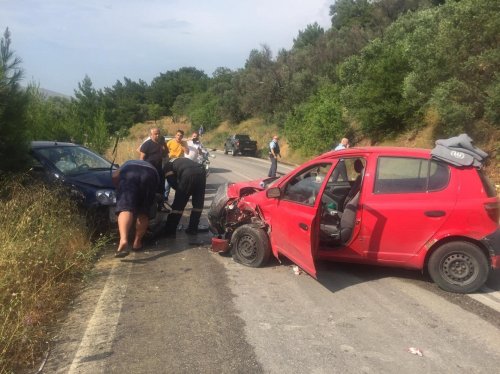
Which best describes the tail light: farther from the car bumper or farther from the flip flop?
the flip flop

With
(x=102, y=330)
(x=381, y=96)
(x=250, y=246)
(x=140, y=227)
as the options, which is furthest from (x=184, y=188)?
(x=381, y=96)

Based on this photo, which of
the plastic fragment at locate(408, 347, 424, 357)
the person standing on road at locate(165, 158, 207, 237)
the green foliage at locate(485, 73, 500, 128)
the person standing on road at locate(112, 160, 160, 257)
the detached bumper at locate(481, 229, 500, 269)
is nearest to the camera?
the plastic fragment at locate(408, 347, 424, 357)

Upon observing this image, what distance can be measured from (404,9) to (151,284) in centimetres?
4739

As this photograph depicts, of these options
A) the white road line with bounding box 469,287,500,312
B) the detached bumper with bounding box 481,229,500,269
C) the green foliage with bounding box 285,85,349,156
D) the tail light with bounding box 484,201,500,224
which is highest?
the green foliage with bounding box 285,85,349,156

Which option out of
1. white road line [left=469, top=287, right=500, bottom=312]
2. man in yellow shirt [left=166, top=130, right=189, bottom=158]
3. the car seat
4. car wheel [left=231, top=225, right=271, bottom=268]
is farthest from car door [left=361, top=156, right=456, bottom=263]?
man in yellow shirt [left=166, top=130, right=189, bottom=158]

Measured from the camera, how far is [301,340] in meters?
4.30

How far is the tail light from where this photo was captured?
17.9ft

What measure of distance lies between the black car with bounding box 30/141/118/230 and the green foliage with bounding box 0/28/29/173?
2.33ft

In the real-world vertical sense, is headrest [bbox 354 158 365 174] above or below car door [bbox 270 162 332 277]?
above

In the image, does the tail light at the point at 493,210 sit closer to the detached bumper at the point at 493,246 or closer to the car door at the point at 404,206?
the detached bumper at the point at 493,246

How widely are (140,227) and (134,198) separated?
1.83ft

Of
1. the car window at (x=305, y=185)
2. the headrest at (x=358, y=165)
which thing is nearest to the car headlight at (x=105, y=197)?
the car window at (x=305, y=185)

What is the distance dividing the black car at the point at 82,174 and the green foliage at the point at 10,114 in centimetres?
71

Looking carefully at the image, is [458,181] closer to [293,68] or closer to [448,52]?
[448,52]
